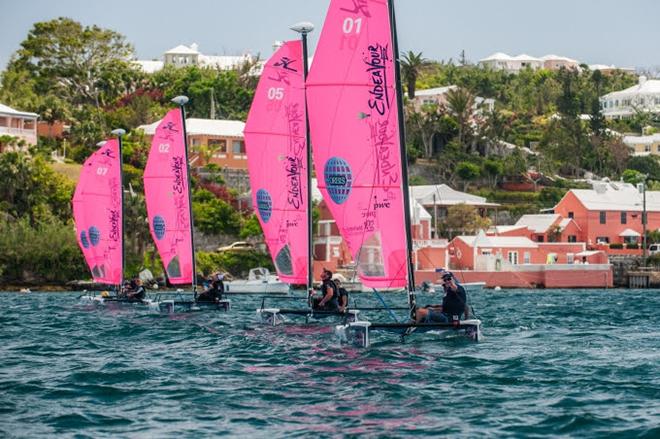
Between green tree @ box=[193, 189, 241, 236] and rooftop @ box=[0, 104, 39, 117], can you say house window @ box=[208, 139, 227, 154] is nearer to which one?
green tree @ box=[193, 189, 241, 236]

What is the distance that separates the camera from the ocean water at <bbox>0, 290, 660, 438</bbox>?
1816cm

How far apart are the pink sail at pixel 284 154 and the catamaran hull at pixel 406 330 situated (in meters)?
8.97

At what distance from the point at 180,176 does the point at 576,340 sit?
18.6m

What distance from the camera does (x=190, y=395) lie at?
2089cm

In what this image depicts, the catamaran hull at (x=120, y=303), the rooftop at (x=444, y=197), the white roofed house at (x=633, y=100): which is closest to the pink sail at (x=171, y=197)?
the catamaran hull at (x=120, y=303)

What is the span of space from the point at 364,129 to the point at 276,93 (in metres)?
9.57

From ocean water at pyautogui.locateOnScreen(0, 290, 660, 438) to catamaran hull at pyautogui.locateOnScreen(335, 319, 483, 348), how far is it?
9.0 inches

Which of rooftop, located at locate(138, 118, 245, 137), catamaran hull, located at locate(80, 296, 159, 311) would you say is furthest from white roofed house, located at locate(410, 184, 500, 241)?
catamaran hull, located at locate(80, 296, 159, 311)

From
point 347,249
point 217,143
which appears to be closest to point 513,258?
point 347,249

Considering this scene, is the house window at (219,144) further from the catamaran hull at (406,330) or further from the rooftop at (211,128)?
the catamaran hull at (406,330)

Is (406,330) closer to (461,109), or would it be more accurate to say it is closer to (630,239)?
(630,239)

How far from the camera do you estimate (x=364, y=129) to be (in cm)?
2720

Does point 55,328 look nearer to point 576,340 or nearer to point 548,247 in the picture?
point 576,340

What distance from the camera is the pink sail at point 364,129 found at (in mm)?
26969
